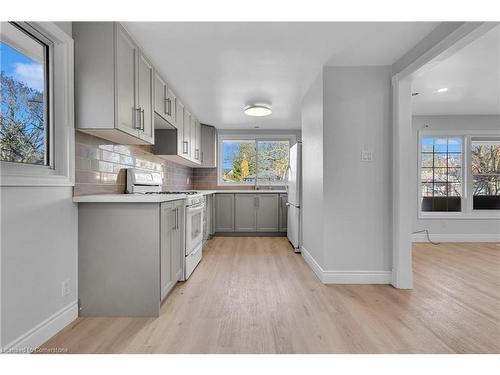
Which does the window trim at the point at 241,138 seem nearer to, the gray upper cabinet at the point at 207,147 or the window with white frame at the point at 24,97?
the gray upper cabinet at the point at 207,147

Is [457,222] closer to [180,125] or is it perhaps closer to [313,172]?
[313,172]

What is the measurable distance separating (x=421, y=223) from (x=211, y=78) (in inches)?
169

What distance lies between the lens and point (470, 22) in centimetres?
184

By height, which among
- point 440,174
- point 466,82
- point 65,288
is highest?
point 466,82

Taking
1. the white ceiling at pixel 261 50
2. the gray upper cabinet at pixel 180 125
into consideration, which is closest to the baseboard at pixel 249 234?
the gray upper cabinet at pixel 180 125

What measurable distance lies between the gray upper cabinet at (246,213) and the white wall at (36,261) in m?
3.53

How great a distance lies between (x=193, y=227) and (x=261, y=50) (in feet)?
6.43

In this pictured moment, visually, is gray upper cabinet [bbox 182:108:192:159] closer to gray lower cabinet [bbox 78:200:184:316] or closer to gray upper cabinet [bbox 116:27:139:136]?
gray upper cabinet [bbox 116:27:139:136]

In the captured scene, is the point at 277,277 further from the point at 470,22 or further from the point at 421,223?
the point at 421,223

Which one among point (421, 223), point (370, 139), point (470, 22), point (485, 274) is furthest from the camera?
point (421, 223)

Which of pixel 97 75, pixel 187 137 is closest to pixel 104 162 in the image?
pixel 97 75

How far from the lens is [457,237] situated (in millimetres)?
4918

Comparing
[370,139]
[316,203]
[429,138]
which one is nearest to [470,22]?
[370,139]

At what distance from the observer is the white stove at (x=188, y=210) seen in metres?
2.91
